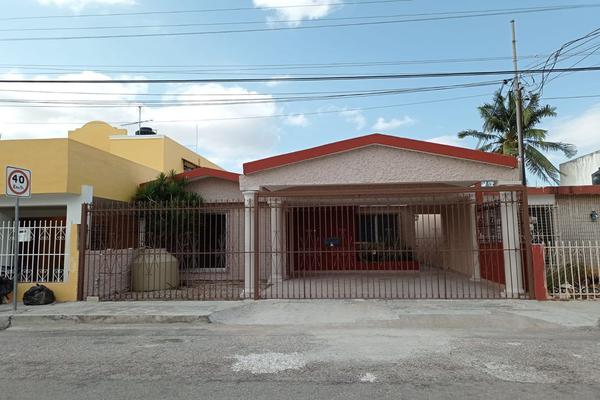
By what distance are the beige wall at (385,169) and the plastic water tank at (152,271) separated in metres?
3.55

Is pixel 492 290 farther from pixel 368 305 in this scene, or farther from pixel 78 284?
pixel 78 284

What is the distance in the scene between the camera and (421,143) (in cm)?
996

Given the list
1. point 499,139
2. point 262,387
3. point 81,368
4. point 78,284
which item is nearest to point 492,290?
point 262,387

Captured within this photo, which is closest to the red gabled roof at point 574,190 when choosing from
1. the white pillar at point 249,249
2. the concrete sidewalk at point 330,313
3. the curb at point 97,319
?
the concrete sidewalk at point 330,313

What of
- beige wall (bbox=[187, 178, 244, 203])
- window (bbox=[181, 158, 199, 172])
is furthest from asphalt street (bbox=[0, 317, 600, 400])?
window (bbox=[181, 158, 199, 172])

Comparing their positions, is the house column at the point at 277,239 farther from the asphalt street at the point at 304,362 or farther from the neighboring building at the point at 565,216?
the neighboring building at the point at 565,216

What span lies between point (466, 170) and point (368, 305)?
3687 mm

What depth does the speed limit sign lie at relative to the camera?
869 centimetres

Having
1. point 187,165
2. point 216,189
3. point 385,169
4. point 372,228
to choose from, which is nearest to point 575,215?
point 372,228

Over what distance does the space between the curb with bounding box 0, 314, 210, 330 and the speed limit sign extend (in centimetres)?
236

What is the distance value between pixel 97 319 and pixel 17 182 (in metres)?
3.14

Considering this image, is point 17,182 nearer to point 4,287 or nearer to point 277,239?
point 4,287

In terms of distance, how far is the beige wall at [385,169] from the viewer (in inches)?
392

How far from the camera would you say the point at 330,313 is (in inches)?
334
